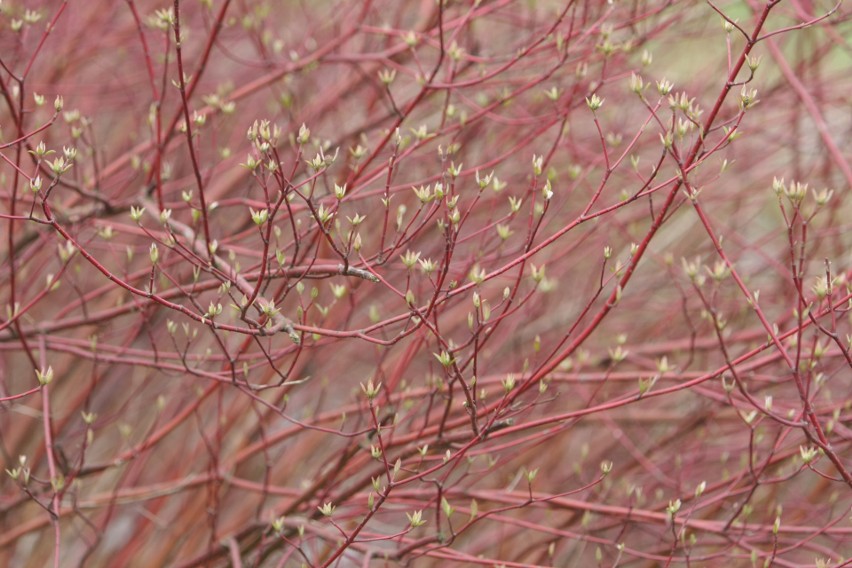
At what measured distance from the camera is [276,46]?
12.2 ft

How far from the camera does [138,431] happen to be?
20.8 ft

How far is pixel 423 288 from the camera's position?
4.57 metres

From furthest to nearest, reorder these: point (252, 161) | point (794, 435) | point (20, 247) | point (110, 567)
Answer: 1. point (110, 567)
2. point (794, 435)
3. point (20, 247)
4. point (252, 161)

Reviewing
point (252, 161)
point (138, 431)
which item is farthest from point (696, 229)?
point (252, 161)

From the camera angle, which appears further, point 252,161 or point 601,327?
point 601,327

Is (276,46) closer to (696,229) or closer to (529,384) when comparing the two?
(529,384)

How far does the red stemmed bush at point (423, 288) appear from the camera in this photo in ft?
9.72

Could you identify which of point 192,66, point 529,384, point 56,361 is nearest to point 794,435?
point 529,384

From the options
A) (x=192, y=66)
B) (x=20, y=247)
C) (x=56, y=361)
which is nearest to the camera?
(x=20, y=247)

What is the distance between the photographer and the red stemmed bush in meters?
2.96

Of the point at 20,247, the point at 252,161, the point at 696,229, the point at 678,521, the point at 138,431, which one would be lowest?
the point at 678,521

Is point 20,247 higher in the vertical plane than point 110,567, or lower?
higher

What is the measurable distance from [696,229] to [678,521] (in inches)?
143

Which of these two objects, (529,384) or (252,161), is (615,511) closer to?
(529,384)
